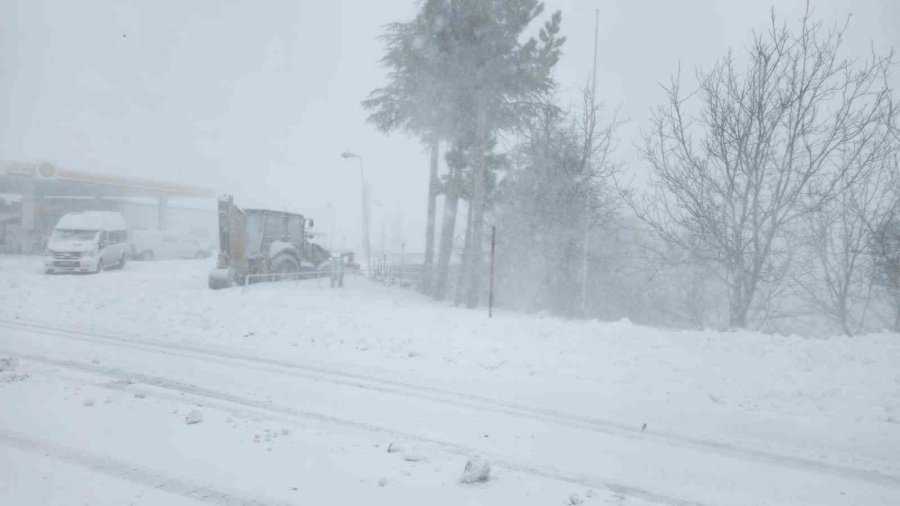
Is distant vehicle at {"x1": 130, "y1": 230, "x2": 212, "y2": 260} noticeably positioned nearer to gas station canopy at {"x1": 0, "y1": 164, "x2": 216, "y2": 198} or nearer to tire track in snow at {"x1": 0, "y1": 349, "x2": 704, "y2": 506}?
gas station canopy at {"x1": 0, "y1": 164, "x2": 216, "y2": 198}

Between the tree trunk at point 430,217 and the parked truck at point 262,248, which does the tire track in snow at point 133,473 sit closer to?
the parked truck at point 262,248

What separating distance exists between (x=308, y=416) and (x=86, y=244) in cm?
2376

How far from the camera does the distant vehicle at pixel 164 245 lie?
34781 millimetres

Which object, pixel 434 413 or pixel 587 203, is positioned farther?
pixel 587 203

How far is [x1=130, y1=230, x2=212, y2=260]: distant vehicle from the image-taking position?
114ft

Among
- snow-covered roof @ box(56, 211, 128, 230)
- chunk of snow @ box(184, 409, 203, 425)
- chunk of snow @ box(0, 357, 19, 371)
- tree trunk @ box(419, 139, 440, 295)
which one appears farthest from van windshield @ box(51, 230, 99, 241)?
chunk of snow @ box(184, 409, 203, 425)

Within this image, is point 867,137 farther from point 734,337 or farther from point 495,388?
point 495,388

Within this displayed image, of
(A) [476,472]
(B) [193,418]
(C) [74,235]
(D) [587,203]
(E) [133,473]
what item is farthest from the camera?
(C) [74,235]

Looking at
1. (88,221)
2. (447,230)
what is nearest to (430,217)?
(447,230)

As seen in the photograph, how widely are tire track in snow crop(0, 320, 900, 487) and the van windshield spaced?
636 inches

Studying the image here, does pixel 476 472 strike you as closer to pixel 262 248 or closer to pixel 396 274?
pixel 262 248

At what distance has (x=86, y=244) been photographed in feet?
79.8

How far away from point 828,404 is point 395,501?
6.48 metres

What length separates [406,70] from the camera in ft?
64.4
